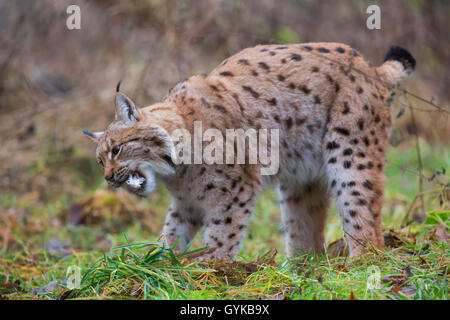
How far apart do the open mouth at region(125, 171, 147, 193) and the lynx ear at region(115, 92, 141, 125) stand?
0.46 metres

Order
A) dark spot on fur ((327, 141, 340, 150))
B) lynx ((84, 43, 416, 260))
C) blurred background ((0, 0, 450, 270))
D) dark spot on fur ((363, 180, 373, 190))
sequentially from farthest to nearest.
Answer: blurred background ((0, 0, 450, 270))
dark spot on fur ((327, 141, 340, 150))
dark spot on fur ((363, 180, 373, 190))
lynx ((84, 43, 416, 260))

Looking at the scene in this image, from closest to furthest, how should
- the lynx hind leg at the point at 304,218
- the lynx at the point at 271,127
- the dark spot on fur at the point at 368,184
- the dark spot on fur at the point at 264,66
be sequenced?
the lynx at the point at 271,127 → the dark spot on fur at the point at 368,184 → the dark spot on fur at the point at 264,66 → the lynx hind leg at the point at 304,218

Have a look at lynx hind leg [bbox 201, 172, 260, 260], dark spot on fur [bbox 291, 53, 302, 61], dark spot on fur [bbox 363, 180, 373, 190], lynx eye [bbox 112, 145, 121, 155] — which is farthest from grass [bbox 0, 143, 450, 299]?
dark spot on fur [bbox 291, 53, 302, 61]

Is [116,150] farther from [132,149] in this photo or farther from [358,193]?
[358,193]

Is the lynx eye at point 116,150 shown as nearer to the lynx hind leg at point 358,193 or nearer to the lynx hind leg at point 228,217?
the lynx hind leg at point 228,217

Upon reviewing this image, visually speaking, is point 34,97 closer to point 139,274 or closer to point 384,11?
point 384,11

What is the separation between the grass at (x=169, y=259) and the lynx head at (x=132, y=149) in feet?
2.01

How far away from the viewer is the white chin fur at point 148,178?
4.68m

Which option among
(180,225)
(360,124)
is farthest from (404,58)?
(180,225)

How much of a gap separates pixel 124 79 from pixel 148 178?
655 centimetres

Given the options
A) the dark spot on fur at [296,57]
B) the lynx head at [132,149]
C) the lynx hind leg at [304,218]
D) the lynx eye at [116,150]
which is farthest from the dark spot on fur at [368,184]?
the lynx eye at [116,150]

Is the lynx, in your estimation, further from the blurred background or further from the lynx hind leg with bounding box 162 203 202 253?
the blurred background

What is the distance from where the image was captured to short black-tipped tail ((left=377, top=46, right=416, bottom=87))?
17.6 feet

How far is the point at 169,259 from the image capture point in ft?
12.4
